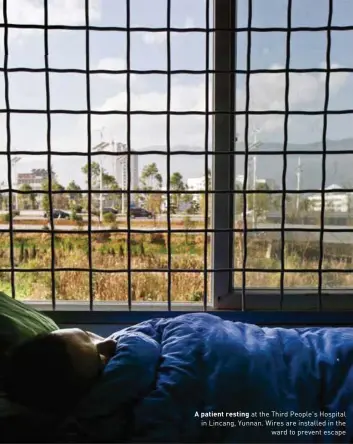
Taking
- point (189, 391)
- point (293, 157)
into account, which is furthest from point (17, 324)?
point (293, 157)

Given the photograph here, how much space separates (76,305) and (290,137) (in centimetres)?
91

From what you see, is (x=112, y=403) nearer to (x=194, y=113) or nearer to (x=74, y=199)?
(x=74, y=199)

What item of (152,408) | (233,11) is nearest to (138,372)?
(152,408)

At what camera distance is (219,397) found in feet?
2.89

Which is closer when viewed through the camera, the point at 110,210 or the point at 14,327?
the point at 14,327

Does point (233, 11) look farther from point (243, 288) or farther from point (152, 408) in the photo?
point (152, 408)

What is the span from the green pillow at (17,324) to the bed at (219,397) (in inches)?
7.3

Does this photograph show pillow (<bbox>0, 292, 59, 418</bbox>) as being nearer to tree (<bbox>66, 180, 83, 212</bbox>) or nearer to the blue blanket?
the blue blanket

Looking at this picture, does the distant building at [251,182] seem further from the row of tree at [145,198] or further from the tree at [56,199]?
the tree at [56,199]

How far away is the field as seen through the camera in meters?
1.59

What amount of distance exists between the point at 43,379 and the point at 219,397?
0.32 m

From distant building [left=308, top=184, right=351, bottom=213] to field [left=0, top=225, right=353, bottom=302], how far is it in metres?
0.15

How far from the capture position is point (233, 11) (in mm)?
1510

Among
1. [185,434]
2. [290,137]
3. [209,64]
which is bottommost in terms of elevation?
[185,434]
